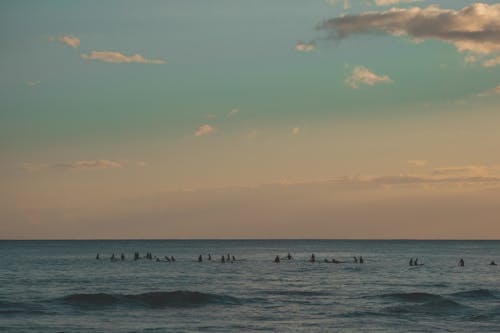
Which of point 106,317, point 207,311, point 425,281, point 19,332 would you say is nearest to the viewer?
point 19,332

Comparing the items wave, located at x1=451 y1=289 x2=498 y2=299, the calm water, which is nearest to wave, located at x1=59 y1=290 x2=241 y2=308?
the calm water

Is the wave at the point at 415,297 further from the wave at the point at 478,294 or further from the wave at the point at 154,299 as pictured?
the wave at the point at 154,299

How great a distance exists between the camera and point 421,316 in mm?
43375

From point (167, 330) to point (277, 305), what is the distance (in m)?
12.9

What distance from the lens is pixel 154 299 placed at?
50875mm

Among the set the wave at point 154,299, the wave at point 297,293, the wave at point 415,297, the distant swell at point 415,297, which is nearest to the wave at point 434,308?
A: the wave at point 415,297

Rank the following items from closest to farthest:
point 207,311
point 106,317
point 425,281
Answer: point 106,317 < point 207,311 < point 425,281

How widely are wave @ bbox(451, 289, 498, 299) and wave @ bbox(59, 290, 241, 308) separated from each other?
1986 cm

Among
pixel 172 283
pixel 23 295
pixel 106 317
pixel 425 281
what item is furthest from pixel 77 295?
pixel 425 281

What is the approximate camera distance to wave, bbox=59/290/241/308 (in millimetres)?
48719

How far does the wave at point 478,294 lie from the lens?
55.1 m

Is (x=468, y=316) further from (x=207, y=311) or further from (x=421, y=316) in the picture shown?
(x=207, y=311)

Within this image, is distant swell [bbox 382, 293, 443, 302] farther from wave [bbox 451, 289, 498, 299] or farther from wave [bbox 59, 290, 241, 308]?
wave [bbox 59, 290, 241, 308]

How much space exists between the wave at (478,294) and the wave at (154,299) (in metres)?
19.9
